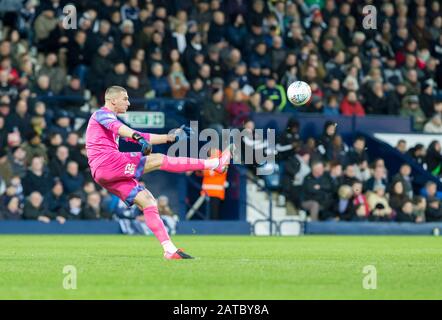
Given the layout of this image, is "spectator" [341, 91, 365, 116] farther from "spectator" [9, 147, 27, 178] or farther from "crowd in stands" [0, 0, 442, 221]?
"spectator" [9, 147, 27, 178]

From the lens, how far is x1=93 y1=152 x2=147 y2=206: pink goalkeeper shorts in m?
15.7

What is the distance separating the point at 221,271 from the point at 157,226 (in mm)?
2050

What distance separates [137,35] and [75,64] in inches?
73.8

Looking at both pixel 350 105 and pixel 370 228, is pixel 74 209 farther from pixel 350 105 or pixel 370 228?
pixel 350 105

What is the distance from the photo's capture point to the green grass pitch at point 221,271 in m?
11.0

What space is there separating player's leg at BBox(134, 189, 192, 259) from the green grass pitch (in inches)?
8.4

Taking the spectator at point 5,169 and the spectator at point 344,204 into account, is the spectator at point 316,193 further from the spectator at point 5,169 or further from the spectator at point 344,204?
the spectator at point 5,169

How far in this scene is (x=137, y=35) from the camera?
28.3 m

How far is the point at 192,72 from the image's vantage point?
Result: 2831 centimetres

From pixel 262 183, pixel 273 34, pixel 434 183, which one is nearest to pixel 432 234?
pixel 434 183

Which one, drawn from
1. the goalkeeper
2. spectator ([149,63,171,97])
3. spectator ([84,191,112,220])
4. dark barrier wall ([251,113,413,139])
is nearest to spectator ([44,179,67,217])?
spectator ([84,191,112,220])

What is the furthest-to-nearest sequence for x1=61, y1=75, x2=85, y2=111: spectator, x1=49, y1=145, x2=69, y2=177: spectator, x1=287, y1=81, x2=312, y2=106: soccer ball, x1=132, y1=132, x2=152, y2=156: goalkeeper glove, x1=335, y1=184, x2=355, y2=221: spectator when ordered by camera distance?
x1=335, y1=184, x2=355, y2=221: spectator
x1=61, y1=75, x2=85, y2=111: spectator
x1=49, y1=145, x2=69, y2=177: spectator
x1=287, y1=81, x2=312, y2=106: soccer ball
x1=132, y1=132, x2=152, y2=156: goalkeeper glove

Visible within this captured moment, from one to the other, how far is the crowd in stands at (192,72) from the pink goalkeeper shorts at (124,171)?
9.49 metres

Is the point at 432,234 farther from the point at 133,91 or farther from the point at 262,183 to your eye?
the point at 133,91
